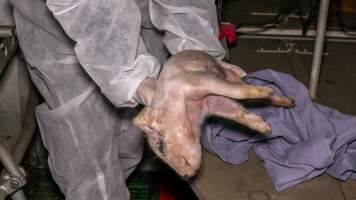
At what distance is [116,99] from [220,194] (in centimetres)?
44

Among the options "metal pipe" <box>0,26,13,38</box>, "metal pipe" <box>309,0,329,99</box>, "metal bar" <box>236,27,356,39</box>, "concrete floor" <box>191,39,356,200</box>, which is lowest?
"concrete floor" <box>191,39,356,200</box>

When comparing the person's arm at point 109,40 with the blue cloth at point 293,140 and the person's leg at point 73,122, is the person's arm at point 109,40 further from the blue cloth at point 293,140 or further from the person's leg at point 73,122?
the blue cloth at point 293,140

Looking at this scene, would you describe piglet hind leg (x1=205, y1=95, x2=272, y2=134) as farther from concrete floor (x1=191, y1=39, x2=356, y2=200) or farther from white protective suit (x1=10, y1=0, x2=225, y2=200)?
concrete floor (x1=191, y1=39, x2=356, y2=200)

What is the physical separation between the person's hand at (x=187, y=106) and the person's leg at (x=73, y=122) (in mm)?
417

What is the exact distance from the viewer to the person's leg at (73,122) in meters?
1.22

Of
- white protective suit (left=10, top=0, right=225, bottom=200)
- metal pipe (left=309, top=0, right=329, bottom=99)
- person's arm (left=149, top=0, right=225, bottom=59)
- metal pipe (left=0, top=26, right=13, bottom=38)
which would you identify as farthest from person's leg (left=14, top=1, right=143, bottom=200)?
metal pipe (left=309, top=0, right=329, bottom=99)

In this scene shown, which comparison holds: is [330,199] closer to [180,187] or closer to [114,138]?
[114,138]

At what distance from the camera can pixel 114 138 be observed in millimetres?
1403

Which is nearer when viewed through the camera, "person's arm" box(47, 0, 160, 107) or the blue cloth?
"person's arm" box(47, 0, 160, 107)

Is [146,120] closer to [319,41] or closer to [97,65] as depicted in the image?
[97,65]

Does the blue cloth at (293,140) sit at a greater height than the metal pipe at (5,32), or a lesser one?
lesser

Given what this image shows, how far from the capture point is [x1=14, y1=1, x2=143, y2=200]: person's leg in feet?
4.00

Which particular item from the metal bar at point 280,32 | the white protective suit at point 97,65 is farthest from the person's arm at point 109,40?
the metal bar at point 280,32

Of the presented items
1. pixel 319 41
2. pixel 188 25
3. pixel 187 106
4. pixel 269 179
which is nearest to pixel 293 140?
pixel 269 179
